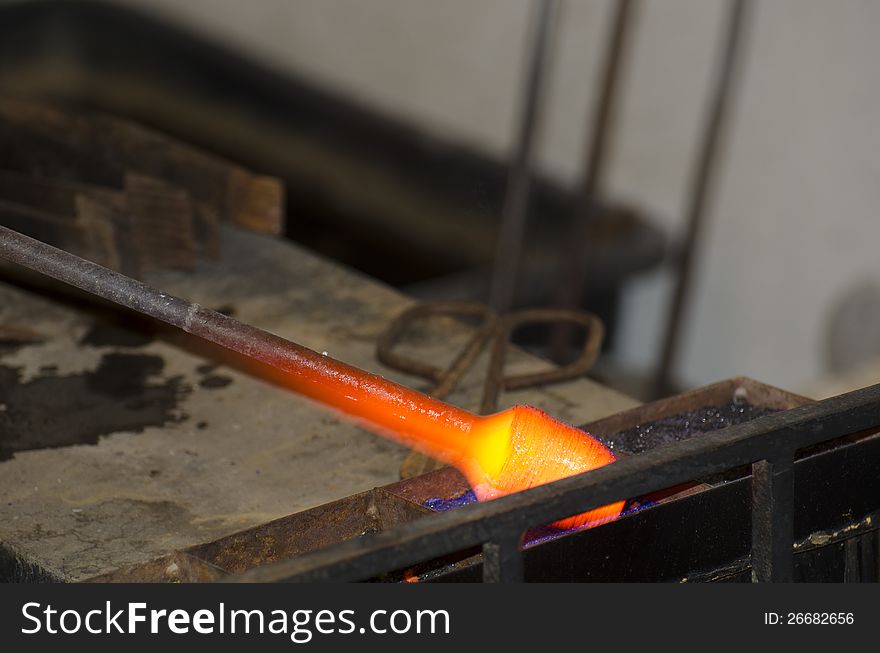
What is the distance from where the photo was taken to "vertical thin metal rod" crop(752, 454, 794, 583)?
2023 millimetres

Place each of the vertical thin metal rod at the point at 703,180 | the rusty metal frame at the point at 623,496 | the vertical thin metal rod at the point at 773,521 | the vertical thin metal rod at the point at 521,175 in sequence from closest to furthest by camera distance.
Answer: the rusty metal frame at the point at 623,496 → the vertical thin metal rod at the point at 773,521 → the vertical thin metal rod at the point at 521,175 → the vertical thin metal rod at the point at 703,180

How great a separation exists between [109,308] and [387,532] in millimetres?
2032

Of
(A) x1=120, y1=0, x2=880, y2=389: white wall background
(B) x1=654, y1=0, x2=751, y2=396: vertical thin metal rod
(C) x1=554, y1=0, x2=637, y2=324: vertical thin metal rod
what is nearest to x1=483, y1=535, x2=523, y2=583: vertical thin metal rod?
(C) x1=554, y1=0, x2=637, y2=324: vertical thin metal rod

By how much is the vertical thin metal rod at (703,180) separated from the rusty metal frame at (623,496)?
2.84 meters

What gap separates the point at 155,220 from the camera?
372 centimetres

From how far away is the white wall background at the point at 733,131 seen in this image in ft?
16.1

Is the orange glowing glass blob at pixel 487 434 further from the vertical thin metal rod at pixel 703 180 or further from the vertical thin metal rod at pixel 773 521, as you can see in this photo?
the vertical thin metal rod at pixel 703 180

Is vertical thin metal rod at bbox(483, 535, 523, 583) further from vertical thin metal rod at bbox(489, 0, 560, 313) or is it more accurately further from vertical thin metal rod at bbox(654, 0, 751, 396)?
vertical thin metal rod at bbox(654, 0, 751, 396)

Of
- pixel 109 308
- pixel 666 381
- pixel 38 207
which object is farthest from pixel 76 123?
pixel 666 381

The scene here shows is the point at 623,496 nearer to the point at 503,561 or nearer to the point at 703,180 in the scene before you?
the point at 503,561

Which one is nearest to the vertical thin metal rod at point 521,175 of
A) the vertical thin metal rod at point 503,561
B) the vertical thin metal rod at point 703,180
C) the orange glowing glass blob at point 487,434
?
the vertical thin metal rod at point 703,180

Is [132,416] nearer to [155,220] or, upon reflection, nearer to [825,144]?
[155,220]

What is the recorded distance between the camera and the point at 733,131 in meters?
5.21

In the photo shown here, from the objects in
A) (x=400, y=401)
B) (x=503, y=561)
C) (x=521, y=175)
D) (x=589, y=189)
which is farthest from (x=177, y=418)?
(x=589, y=189)
